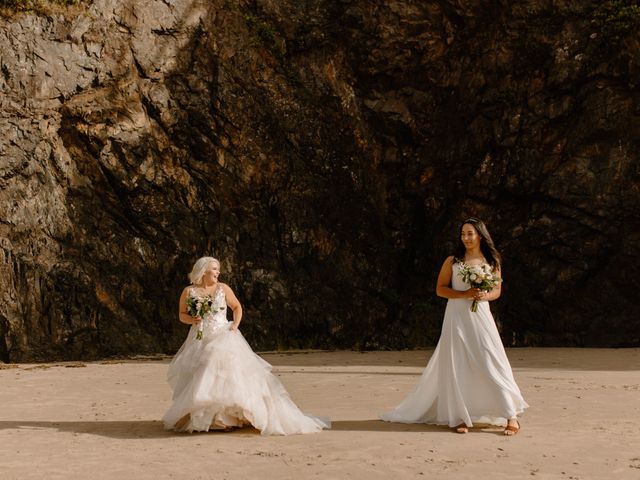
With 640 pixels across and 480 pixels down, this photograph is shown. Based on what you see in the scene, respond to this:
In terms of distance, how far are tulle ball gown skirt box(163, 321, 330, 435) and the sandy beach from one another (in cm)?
17

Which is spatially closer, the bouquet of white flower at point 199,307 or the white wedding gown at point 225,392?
the white wedding gown at point 225,392

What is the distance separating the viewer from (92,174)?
20.6 metres

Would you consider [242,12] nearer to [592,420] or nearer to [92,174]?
[92,174]

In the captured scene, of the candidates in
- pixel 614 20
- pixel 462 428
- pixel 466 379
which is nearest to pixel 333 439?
pixel 462 428

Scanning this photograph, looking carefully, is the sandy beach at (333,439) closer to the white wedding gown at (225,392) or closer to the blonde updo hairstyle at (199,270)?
the white wedding gown at (225,392)

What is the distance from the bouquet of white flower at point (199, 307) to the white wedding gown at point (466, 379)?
227cm

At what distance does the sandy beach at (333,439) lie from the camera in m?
6.34

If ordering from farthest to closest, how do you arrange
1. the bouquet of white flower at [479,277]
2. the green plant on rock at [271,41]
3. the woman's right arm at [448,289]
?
1. the green plant on rock at [271,41]
2. the woman's right arm at [448,289]
3. the bouquet of white flower at [479,277]

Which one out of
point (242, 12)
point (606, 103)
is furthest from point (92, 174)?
point (606, 103)

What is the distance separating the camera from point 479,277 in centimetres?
814

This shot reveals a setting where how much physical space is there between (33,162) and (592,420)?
15596mm

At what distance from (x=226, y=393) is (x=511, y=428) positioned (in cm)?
285

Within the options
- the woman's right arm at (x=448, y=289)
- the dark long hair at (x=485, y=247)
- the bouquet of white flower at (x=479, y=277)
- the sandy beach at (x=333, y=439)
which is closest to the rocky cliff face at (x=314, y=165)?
the sandy beach at (x=333, y=439)

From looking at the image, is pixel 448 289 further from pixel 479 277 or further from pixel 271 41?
pixel 271 41
